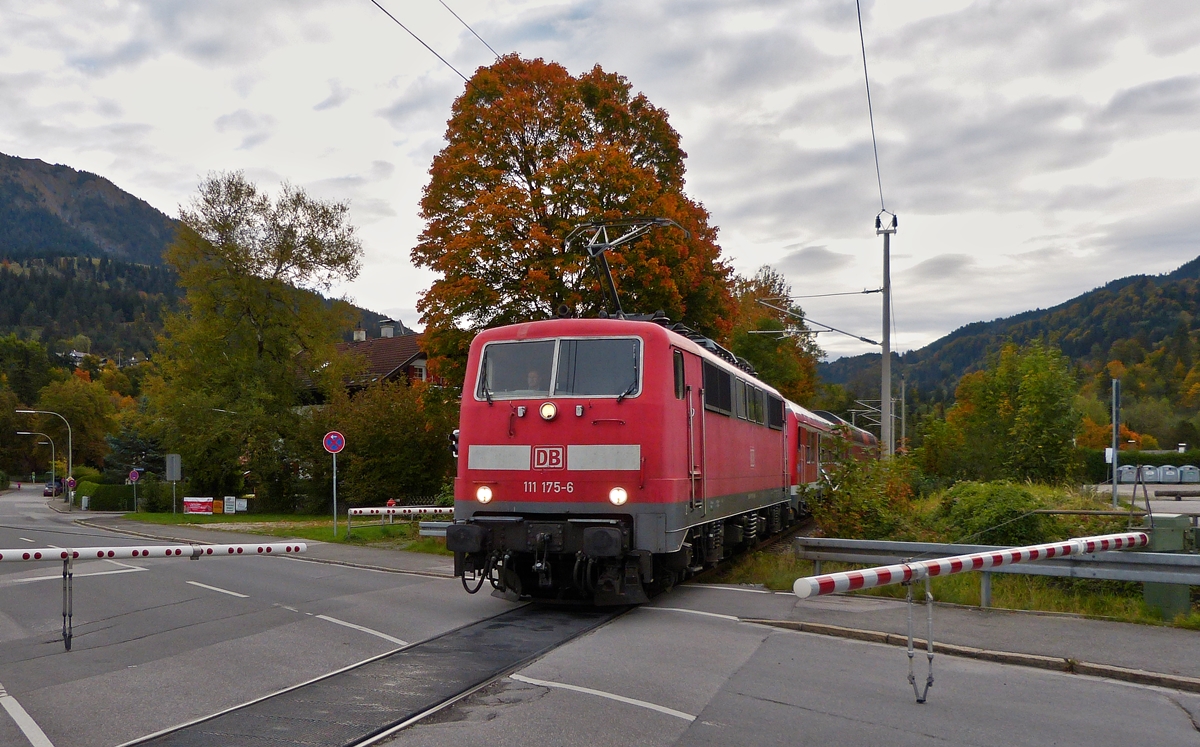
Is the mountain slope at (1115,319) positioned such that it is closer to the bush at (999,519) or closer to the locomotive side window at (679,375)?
the bush at (999,519)

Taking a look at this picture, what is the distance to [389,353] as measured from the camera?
6506 cm

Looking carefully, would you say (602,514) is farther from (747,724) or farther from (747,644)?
(747,724)

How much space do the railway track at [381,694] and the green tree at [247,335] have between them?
3928cm

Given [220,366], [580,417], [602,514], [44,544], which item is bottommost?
[44,544]

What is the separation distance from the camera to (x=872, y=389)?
3583 inches

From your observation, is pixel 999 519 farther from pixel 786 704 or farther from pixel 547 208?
pixel 547 208

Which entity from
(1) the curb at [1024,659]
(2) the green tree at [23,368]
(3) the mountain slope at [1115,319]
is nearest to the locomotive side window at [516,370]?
(1) the curb at [1024,659]

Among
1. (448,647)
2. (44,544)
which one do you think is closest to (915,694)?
(448,647)

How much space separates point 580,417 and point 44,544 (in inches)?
823

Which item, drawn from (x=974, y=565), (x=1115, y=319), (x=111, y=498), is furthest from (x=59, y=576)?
(x=1115, y=319)

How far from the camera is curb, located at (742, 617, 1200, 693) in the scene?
25.2 feet

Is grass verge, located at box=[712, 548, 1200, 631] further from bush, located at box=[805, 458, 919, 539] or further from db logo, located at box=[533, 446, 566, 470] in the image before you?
db logo, located at box=[533, 446, 566, 470]

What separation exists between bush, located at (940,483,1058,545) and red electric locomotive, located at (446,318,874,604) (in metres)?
3.97

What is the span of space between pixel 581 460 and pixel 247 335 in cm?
4091
